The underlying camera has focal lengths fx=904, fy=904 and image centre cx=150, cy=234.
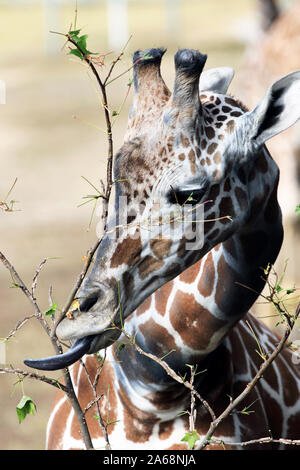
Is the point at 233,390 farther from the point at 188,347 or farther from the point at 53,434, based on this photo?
the point at 53,434

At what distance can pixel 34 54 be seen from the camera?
23.0 metres

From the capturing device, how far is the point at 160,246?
273cm

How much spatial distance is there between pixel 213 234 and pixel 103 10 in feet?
86.2

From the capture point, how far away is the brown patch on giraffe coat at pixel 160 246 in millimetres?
2721

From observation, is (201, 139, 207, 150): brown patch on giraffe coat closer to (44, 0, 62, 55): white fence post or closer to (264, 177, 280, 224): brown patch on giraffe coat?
(264, 177, 280, 224): brown patch on giraffe coat

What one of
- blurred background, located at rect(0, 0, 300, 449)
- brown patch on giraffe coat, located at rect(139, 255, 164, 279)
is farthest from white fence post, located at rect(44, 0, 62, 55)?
brown patch on giraffe coat, located at rect(139, 255, 164, 279)

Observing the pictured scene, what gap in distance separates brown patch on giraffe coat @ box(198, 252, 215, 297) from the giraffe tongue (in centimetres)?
53

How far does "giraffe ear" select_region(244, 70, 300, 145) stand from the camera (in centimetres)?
271

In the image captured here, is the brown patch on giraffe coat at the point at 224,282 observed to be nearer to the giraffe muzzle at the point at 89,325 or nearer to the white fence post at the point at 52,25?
the giraffe muzzle at the point at 89,325

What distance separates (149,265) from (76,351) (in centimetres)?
36

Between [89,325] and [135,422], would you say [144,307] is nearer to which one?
[135,422]

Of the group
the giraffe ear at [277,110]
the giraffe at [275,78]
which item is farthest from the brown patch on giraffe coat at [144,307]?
the giraffe at [275,78]

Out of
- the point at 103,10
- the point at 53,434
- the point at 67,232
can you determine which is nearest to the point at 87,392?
the point at 53,434
